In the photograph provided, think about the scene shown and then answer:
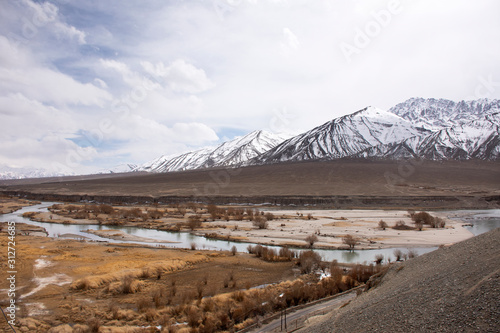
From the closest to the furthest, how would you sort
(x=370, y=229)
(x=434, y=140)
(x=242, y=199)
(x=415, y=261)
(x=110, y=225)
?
(x=415, y=261), (x=370, y=229), (x=110, y=225), (x=242, y=199), (x=434, y=140)

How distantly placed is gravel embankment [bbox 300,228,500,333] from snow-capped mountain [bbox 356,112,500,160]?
6787 inches

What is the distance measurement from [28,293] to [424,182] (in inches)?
4044

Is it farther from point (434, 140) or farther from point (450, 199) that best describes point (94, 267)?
point (434, 140)

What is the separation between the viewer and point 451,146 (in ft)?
579

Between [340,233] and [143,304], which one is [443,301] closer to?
[143,304]

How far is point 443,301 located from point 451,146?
19973cm

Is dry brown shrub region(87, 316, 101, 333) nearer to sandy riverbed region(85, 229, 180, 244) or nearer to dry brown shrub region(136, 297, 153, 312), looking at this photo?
dry brown shrub region(136, 297, 153, 312)

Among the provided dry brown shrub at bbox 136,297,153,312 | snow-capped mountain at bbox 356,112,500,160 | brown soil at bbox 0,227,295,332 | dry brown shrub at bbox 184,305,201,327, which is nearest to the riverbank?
brown soil at bbox 0,227,295,332

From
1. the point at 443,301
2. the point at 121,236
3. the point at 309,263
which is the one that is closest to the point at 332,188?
the point at 121,236

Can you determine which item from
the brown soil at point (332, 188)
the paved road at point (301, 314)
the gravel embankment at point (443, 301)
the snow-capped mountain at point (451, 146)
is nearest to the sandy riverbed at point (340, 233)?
the paved road at point (301, 314)

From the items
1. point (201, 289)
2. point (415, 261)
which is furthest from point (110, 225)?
point (415, 261)

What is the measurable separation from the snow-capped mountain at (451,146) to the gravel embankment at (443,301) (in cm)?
17238

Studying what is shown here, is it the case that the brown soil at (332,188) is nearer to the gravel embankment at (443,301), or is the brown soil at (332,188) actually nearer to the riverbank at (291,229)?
the riverbank at (291,229)

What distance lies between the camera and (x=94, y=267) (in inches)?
894
